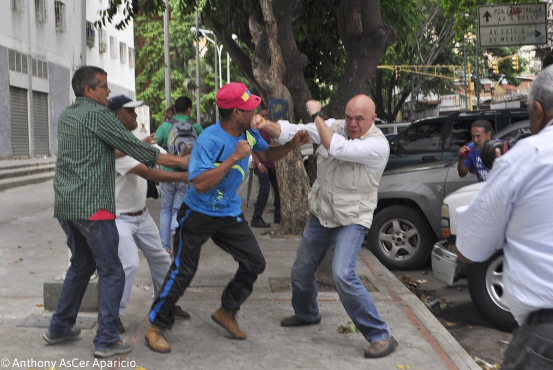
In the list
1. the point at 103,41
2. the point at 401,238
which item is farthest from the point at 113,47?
the point at 401,238

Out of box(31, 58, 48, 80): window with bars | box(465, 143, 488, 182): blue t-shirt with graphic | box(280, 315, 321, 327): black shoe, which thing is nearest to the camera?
box(280, 315, 321, 327): black shoe

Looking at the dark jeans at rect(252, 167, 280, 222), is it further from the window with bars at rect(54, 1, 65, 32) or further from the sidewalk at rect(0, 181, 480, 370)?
the window with bars at rect(54, 1, 65, 32)

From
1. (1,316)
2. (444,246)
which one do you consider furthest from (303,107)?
(1,316)

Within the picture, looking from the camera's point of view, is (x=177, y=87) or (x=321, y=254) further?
(x=177, y=87)

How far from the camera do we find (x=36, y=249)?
8891mm

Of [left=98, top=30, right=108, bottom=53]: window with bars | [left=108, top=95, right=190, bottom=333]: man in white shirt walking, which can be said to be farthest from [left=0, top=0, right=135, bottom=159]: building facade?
[left=108, top=95, right=190, bottom=333]: man in white shirt walking

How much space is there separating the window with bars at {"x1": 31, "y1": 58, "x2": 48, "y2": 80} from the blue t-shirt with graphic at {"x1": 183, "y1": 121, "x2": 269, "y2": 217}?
76.5 ft

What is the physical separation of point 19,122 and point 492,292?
73.0ft

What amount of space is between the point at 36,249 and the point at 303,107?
3.77 meters

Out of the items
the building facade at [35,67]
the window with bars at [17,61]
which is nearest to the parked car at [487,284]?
the building facade at [35,67]

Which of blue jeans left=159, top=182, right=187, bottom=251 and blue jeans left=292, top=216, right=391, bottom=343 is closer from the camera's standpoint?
blue jeans left=292, top=216, right=391, bottom=343

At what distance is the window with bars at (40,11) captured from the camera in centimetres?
2702

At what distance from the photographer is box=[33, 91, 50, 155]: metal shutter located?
27.0 meters

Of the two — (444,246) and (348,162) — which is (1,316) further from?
(444,246)
